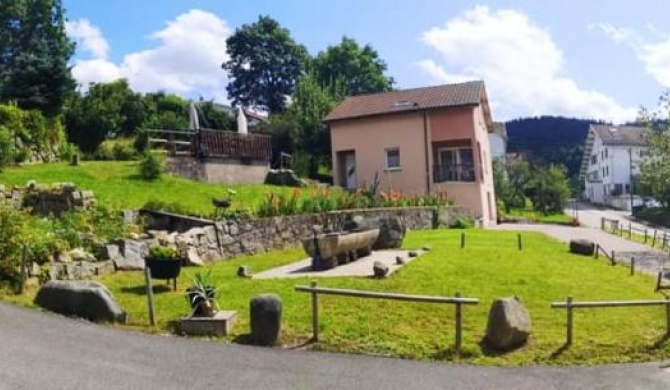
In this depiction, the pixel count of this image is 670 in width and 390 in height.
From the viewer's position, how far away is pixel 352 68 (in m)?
59.7

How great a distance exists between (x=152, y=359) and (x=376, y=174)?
94.8 feet

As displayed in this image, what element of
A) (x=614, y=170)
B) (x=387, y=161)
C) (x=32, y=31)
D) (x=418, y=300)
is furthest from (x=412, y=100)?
(x=614, y=170)

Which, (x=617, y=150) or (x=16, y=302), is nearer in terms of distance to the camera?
(x=16, y=302)

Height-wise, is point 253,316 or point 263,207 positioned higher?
point 263,207

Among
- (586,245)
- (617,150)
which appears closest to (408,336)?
(586,245)

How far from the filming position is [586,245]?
1945cm

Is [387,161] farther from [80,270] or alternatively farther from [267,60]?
[267,60]

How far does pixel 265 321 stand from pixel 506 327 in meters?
3.57

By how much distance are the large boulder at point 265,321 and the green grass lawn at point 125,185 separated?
853 cm

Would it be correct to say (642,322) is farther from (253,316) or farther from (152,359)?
(152,359)

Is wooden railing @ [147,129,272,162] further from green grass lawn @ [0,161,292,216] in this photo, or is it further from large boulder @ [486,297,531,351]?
large boulder @ [486,297,531,351]

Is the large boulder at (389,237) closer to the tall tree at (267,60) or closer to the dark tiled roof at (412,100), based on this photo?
the dark tiled roof at (412,100)

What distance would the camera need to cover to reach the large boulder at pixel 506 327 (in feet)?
31.5

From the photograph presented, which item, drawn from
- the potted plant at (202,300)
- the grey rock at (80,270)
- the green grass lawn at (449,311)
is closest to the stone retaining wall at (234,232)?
the green grass lawn at (449,311)
